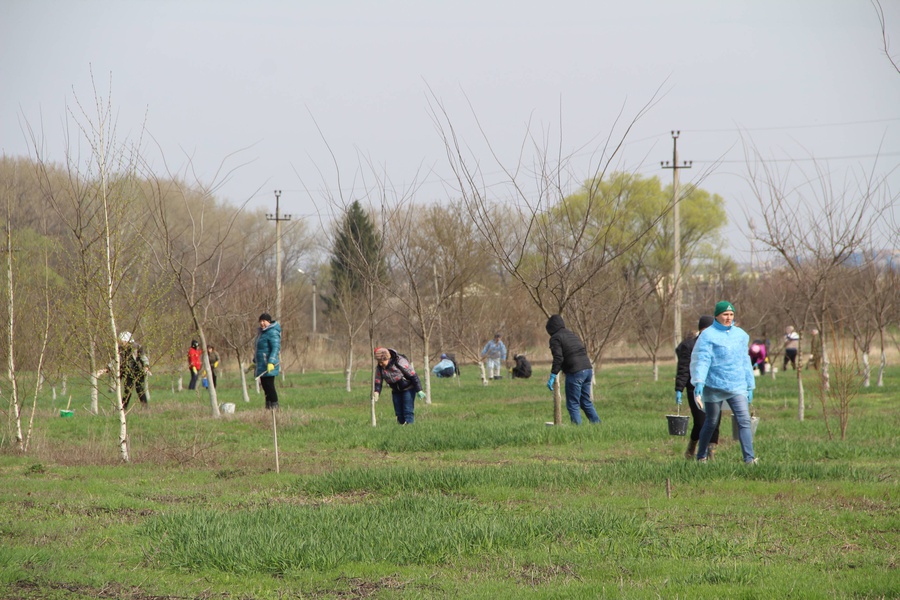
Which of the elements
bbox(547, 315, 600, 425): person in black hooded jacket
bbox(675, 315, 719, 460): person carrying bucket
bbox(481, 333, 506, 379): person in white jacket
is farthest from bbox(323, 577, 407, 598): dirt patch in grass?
bbox(481, 333, 506, 379): person in white jacket

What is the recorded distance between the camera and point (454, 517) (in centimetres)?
631

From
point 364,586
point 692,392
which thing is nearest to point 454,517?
point 364,586

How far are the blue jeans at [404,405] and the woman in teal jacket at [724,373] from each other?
17.2ft

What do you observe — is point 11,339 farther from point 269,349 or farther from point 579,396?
point 579,396

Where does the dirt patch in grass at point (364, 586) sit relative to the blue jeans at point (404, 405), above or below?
below

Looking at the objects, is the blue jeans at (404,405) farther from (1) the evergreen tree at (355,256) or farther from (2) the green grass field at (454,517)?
(1) the evergreen tree at (355,256)

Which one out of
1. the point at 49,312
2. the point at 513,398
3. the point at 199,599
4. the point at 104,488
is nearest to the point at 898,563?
the point at 199,599

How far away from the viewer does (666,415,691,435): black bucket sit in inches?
424

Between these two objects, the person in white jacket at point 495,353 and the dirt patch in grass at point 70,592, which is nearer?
the dirt patch in grass at point 70,592

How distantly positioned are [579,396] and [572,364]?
61cm

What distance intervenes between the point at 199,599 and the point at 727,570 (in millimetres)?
2717

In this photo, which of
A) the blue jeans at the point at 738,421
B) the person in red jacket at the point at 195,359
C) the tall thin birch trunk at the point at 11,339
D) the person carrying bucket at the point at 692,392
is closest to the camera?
the blue jeans at the point at 738,421

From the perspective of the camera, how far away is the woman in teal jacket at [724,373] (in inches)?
341

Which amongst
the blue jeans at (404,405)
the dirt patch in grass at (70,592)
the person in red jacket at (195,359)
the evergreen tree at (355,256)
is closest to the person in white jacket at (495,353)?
the evergreen tree at (355,256)
